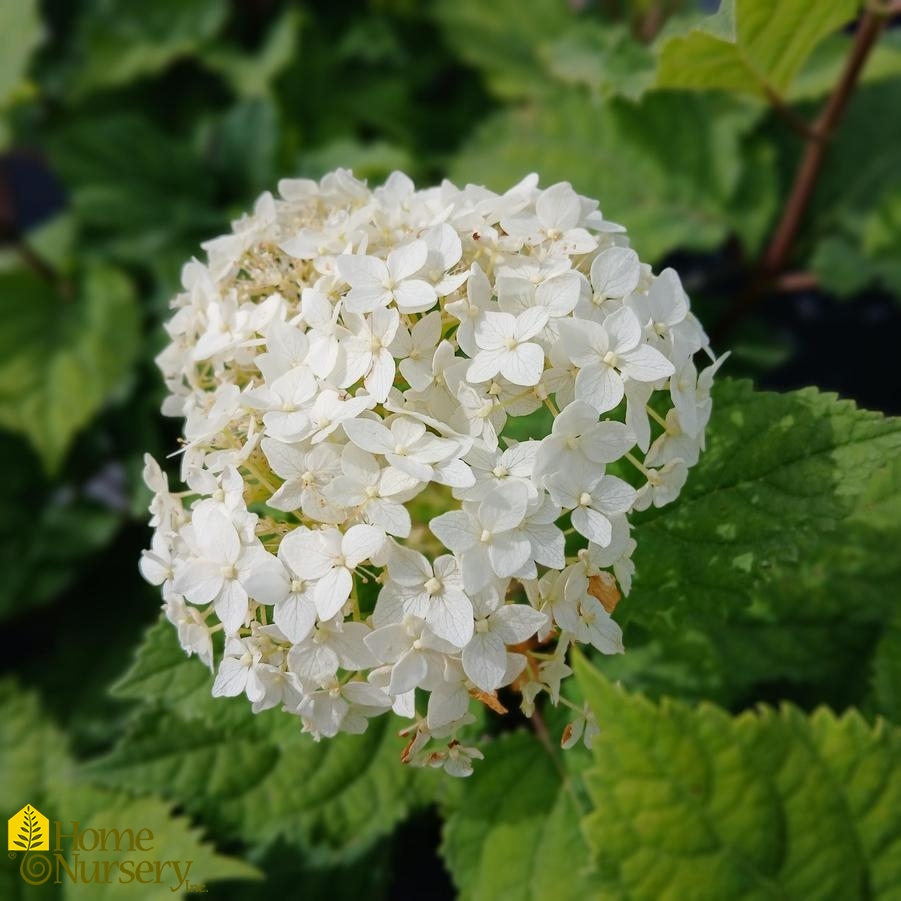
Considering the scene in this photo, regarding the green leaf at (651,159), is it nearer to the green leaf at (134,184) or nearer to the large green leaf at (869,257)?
the large green leaf at (869,257)

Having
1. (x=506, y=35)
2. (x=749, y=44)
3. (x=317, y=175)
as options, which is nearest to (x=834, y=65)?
(x=749, y=44)

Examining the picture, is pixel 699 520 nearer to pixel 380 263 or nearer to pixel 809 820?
pixel 809 820

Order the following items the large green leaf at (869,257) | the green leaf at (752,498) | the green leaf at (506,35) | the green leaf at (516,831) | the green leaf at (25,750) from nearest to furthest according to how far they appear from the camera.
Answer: the green leaf at (752,498) < the green leaf at (516,831) < the green leaf at (25,750) < the large green leaf at (869,257) < the green leaf at (506,35)

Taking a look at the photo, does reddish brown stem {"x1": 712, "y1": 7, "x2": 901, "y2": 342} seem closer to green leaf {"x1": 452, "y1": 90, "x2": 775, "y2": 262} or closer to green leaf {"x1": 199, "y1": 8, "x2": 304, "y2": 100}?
green leaf {"x1": 452, "y1": 90, "x2": 775, "y2": 262}

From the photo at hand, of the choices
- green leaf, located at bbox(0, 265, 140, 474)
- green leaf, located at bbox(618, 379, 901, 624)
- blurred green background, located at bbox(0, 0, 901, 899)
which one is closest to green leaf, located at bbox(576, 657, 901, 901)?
green leaf, located at bbox(618, 379, 901, 624)

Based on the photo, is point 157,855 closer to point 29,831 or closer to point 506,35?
point 29,831

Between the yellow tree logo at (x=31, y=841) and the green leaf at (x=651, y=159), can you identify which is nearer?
the yellow tree logo at (x=31, y=841)

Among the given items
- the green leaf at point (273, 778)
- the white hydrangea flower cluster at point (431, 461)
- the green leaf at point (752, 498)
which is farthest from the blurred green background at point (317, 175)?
the white hydrangea flower cluster at point (431, 461)
